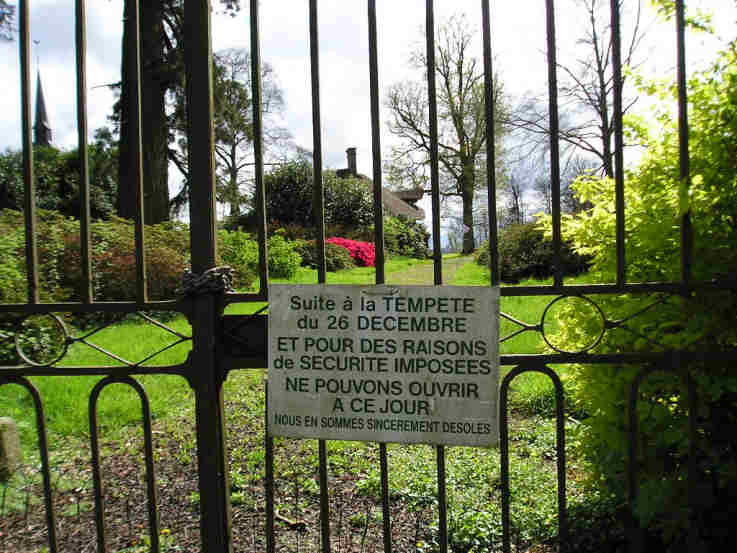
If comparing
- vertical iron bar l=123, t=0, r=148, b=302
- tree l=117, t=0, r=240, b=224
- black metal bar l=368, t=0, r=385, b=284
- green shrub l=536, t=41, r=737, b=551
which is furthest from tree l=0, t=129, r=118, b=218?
green shrub l=536, t=41, r=737, b=551

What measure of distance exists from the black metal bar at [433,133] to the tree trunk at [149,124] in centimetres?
949

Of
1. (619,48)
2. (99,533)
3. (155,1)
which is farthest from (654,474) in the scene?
(155,1)

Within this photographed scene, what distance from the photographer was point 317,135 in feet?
6.41

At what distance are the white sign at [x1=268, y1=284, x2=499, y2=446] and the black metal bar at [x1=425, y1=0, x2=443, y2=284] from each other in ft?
0.48

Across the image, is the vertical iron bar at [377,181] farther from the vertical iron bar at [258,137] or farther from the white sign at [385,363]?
the vertical iron bar at [258,137]

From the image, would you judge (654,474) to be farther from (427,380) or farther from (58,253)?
(58,253)

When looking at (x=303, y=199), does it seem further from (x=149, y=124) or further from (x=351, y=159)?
(x=351, y=159)

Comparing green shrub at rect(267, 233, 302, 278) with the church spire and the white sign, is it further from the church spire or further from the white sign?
the church spire

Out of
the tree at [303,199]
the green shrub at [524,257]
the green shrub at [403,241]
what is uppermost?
the tree at [303,199]

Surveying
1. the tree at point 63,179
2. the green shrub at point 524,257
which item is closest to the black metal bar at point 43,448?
the green shrub at point 524,257

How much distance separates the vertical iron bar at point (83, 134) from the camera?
204 cm

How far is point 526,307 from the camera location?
7016 mm

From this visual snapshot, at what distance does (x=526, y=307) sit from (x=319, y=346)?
5.53 metres

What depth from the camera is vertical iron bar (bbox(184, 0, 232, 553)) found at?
6.55ft
